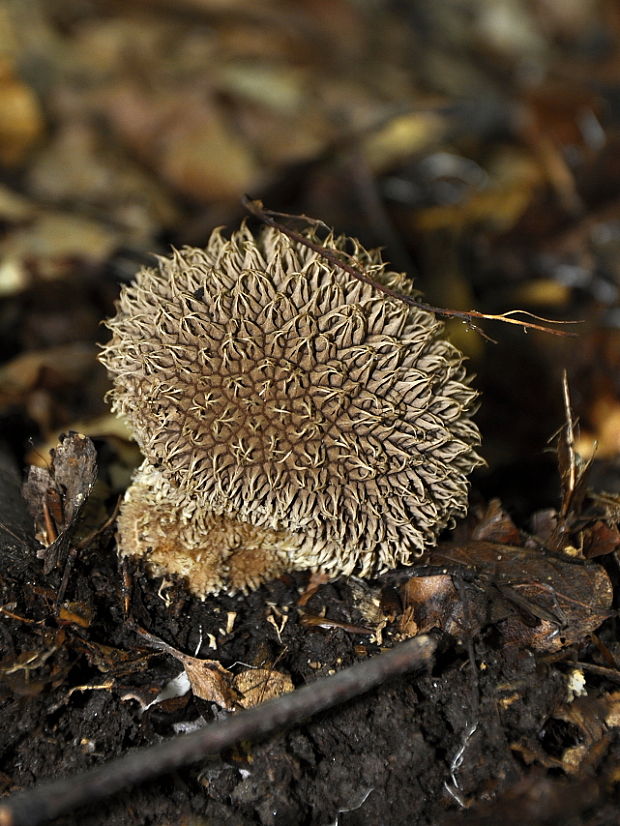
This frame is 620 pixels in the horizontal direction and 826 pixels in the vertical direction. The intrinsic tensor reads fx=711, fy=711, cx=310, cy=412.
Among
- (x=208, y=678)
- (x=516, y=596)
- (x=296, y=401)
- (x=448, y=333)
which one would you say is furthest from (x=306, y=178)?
(x=208, y=678)

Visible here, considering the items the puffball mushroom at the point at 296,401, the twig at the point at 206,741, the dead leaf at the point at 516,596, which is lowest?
the dead leaf at the point at 516,596

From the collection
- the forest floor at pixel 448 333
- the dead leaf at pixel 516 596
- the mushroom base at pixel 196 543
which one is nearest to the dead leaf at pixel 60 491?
the forest floor at pixel 448 333

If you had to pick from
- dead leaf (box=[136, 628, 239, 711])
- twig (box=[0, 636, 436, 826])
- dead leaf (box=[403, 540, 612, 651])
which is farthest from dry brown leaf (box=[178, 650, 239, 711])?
dead leaf (box=[403, 540, 612, 651])

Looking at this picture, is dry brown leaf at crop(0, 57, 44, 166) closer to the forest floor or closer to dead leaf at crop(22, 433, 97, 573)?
the forest floor

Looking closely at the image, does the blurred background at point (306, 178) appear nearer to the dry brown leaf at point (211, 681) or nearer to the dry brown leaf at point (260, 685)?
the dry brown leaf at point (211, 681)

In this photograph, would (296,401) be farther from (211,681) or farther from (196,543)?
(211,681)

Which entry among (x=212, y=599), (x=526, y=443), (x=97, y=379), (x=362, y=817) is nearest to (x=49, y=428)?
(x=97, y=379)

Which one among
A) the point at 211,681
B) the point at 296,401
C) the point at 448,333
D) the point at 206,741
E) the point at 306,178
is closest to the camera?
the point at 206,741
